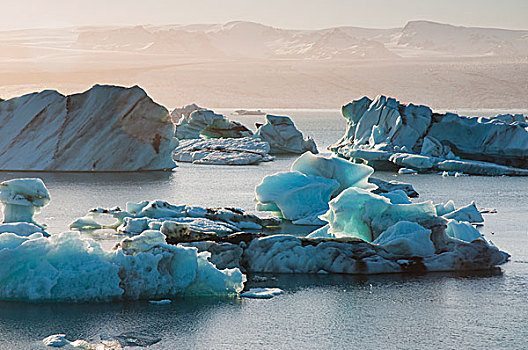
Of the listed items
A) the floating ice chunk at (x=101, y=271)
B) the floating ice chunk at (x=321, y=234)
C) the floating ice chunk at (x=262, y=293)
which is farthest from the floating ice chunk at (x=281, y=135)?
the floating ice chunk at (x=101, y=271)

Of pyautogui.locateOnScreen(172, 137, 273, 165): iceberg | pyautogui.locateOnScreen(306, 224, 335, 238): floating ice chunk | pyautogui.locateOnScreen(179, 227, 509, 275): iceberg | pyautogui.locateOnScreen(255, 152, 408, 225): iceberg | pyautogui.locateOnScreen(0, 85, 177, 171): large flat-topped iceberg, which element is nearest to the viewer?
pyautogui.locateOnScreen(179, 227, 509, 275): iceberg

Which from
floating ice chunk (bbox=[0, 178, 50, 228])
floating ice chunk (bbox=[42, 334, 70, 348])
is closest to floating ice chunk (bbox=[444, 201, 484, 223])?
floating ice chunk (bbox=[0, 178, 50, 228])

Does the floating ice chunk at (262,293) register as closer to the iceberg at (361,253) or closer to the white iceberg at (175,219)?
the iceberg at (361,253)

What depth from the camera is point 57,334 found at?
302 inches

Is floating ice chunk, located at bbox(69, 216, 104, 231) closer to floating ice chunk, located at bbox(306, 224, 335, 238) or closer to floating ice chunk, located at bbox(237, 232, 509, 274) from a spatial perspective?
floating ice chunk, located at bbox(306, 224, 335, 238)

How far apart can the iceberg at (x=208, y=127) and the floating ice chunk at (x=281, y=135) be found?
190 cm

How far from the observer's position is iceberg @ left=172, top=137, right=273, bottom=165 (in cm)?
2905

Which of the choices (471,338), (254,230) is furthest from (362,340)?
(254,230)

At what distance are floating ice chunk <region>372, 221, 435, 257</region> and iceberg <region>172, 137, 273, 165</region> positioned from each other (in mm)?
18046

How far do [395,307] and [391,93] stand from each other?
3888 inches

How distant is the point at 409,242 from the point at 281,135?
75.4 ft

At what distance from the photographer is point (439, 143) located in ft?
89.7

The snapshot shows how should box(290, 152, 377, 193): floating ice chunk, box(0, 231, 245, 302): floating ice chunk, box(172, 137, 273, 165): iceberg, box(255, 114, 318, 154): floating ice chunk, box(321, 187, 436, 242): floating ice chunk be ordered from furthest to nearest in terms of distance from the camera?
box(255, 114, 318, 154): floating ice chunk, box(172, 137, 273, 165): iceberg, box(290, 152, 377, 193): floating ice chunk, box(321, 187, 436, 242): floating ice chunk, box(0, 231, 245, 302): floating ice chunk

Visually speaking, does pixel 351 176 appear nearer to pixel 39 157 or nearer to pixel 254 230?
pixel 254 230
